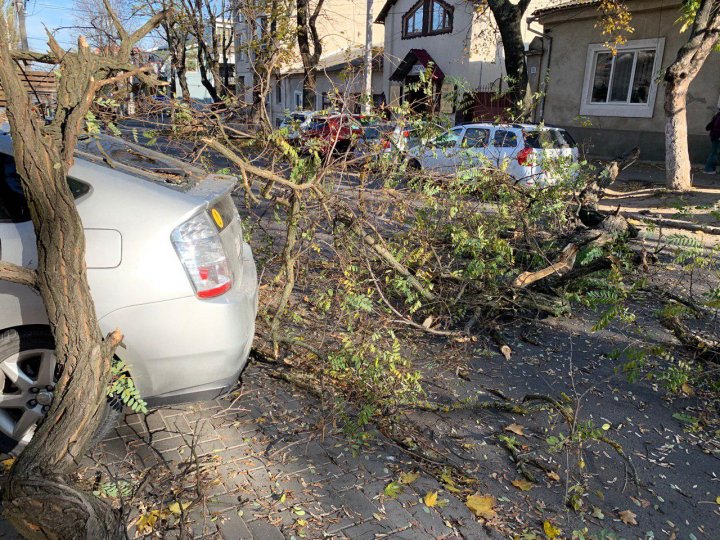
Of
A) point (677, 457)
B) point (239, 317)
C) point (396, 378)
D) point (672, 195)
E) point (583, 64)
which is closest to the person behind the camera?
point (239, 317)

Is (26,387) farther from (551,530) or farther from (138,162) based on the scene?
(551,530)

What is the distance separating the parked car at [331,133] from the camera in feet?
14.4

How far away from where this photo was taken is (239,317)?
2.95 m

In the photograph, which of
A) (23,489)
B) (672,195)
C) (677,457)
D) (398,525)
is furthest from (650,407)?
(672,195)

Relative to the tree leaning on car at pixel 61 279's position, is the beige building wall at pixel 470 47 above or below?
above

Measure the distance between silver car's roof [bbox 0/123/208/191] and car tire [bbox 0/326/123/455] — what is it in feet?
3.09

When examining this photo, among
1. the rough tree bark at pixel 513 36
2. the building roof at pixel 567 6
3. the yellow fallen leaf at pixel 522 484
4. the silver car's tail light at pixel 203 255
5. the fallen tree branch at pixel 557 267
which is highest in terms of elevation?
the building roof at pixel 567 6

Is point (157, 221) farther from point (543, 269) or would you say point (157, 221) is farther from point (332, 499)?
point (543, 269)

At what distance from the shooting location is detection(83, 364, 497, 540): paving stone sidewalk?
2572mm

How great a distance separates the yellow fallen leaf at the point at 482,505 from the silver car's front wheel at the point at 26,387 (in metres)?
2.19

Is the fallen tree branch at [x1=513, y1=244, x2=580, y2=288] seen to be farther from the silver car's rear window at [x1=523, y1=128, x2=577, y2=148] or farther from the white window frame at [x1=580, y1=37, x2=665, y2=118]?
the white window frame at [x1=580, y1=37, x2=665, y2=118]

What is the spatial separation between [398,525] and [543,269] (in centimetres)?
309

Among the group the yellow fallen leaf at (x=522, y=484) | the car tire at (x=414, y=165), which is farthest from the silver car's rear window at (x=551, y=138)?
the yellow fallen leaf at (x=522, y=484)

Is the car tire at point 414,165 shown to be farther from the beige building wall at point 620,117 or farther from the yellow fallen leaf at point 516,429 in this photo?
the beige building wall at point 620,117
